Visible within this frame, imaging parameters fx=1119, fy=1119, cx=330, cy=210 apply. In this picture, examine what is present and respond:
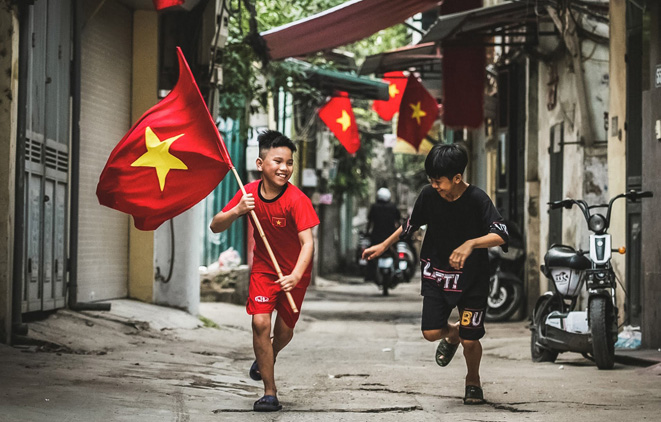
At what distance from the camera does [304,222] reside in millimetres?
6383

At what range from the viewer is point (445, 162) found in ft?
21.1

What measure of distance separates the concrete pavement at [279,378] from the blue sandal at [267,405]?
0.08 m

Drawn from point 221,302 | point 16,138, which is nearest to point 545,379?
point 16,138

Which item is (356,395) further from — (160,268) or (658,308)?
(160,268)

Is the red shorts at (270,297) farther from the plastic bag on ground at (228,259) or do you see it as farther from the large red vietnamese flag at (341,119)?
the large red vietnamese flag at (341,119)

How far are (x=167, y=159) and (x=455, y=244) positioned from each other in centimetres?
186

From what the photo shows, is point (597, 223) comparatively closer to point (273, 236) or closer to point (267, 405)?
point (273, 236)

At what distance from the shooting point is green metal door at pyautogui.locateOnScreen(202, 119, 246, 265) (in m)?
18.2

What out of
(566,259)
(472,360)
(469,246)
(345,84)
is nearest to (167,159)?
(469,246)

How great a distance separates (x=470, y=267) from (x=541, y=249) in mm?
8732

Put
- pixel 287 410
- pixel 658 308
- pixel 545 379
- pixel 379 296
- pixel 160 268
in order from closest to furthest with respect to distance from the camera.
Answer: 1. pixel 287 410
2. pixel 545 379
3. pixel 658 308
4. pixel 160 268
5. pixel 379 296

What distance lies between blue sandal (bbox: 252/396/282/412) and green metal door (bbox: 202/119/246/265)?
11035mm

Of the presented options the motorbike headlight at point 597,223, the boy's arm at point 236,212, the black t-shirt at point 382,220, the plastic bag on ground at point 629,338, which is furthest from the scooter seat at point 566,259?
the black t-shirt at point 382,220

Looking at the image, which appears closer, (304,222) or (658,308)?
(304,222)
